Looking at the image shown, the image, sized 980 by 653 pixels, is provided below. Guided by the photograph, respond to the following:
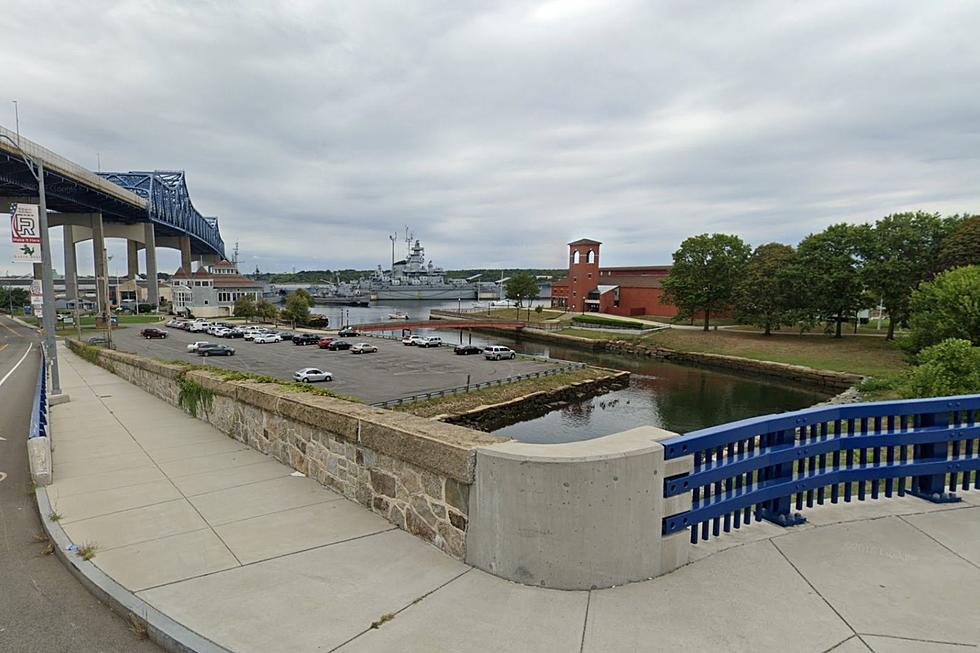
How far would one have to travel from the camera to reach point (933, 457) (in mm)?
4910

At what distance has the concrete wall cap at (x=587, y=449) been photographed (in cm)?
355

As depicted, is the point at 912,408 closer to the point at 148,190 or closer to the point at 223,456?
the point at 223,456

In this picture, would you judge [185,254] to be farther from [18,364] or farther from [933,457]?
[933,457]

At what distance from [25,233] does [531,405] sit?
24.8m

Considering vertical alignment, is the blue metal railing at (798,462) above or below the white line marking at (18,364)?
above

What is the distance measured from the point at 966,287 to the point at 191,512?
1425 inches

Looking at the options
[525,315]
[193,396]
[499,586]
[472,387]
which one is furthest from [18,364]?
[525,315]

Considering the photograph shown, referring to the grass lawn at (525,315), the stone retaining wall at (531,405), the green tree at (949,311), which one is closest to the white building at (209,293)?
the grass lawn at (525,315)

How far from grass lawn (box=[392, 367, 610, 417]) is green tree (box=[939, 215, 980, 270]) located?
100 feet

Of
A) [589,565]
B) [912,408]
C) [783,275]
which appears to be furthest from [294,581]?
[783,275]

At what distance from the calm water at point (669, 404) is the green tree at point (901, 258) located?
1623 centimetres

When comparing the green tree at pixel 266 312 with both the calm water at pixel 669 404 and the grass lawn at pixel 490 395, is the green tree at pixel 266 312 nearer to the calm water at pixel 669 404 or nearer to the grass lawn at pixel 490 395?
the calm water at pixel 669 404

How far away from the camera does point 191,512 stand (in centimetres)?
533

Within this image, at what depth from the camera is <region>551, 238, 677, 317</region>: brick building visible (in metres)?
85.1
